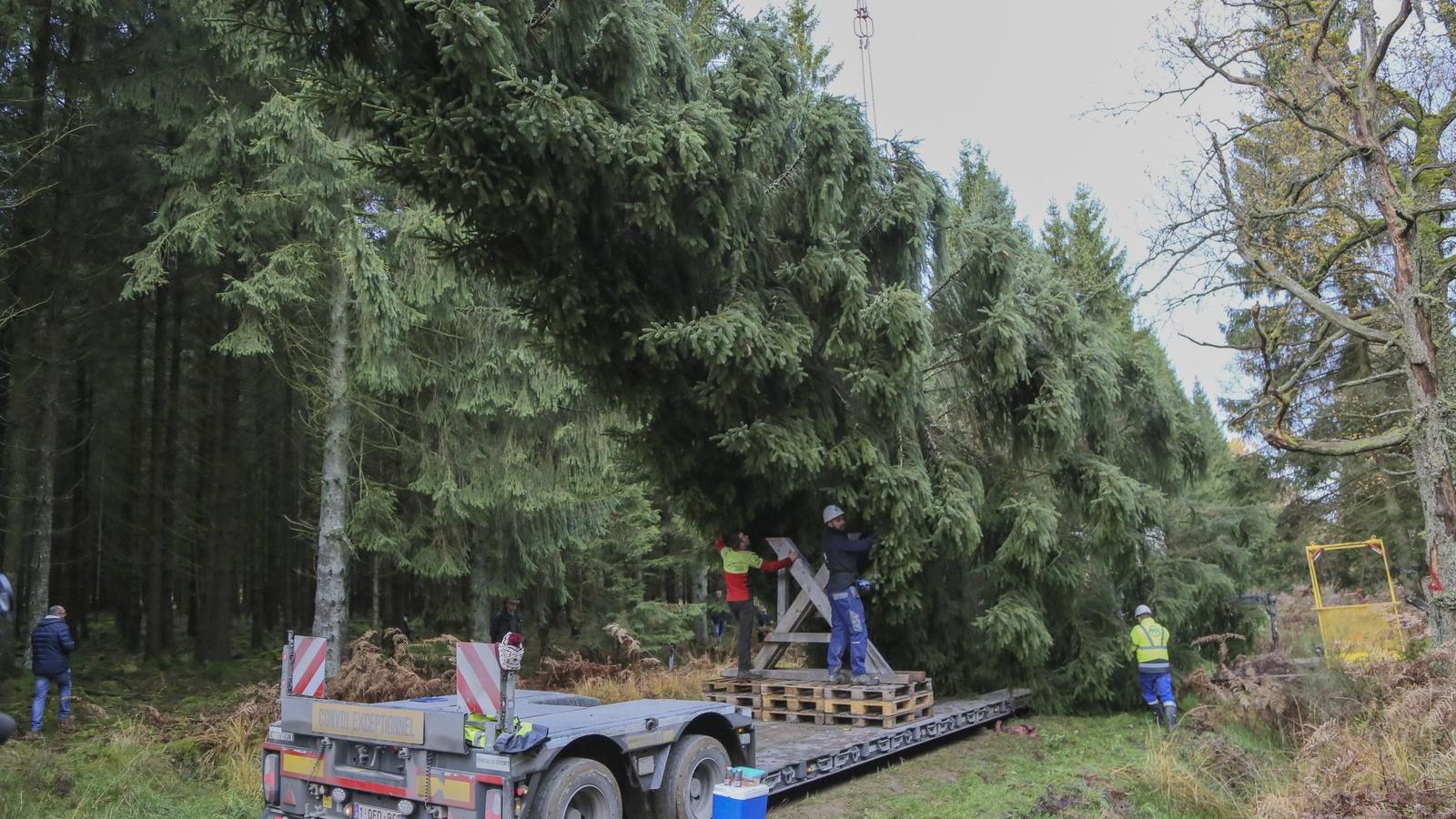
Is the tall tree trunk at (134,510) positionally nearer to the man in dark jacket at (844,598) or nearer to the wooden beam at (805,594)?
the wooden beam at (805,594)

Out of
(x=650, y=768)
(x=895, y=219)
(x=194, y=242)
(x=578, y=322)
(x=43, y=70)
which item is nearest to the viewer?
(x=650, y=768)

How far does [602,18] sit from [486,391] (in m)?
8.37

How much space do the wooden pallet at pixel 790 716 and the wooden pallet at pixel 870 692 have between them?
0.75 ft

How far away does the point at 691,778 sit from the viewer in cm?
653

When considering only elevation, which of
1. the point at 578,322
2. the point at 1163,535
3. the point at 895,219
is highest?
the point at 895,219

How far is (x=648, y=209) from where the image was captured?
25.7ft

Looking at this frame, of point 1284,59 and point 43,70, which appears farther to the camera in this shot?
point 43,70

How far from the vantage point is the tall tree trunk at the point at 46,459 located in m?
13.8

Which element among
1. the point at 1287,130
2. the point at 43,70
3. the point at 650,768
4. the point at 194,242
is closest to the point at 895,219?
the point at 650,768

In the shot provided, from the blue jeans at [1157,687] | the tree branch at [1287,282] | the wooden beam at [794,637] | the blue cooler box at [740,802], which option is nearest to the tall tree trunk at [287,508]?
the wooden beam at [794,637]

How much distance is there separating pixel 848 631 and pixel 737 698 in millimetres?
1519

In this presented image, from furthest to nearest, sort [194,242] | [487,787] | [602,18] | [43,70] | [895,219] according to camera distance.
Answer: [43,70], [194,242], [895,219], [602,18], [487,787]

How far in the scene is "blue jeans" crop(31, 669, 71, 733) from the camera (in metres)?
11.3

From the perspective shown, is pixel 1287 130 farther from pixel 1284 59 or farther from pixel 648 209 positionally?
pixel 648 209
